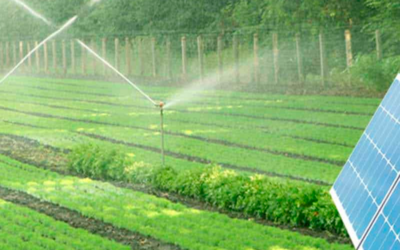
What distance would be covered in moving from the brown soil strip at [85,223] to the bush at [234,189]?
1.80m

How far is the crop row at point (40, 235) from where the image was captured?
36.2 feet

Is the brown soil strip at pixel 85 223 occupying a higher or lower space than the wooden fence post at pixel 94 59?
higher

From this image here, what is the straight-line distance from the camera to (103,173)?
631 inches

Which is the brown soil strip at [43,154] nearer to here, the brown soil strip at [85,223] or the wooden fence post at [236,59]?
the brown soil strip at [85,223]

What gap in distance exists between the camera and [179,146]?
19500 mm

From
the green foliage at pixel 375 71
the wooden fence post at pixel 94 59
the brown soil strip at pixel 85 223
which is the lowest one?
the wooden fence post at pixel 94 59

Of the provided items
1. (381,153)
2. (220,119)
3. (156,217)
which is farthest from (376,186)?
(220,119)

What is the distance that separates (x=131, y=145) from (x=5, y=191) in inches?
221

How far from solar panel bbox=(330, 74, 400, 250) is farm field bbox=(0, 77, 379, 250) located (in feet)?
7.07

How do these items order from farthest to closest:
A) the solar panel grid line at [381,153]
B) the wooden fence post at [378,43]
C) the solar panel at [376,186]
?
the wooden fence post at [378,43]
the solar panel grid line at [381,153]
the solar panel at [376,186]

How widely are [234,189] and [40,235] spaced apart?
2.95m

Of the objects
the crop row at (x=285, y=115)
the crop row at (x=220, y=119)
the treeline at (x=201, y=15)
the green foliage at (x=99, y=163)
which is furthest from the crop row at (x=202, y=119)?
the treeline at (x=201, y=15)

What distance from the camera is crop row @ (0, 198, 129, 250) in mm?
11047

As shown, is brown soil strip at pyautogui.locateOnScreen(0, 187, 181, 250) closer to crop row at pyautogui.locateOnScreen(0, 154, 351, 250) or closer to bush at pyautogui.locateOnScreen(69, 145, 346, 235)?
crop row at pyautogui.locateOnScreen(0, 154, 351, 250)
